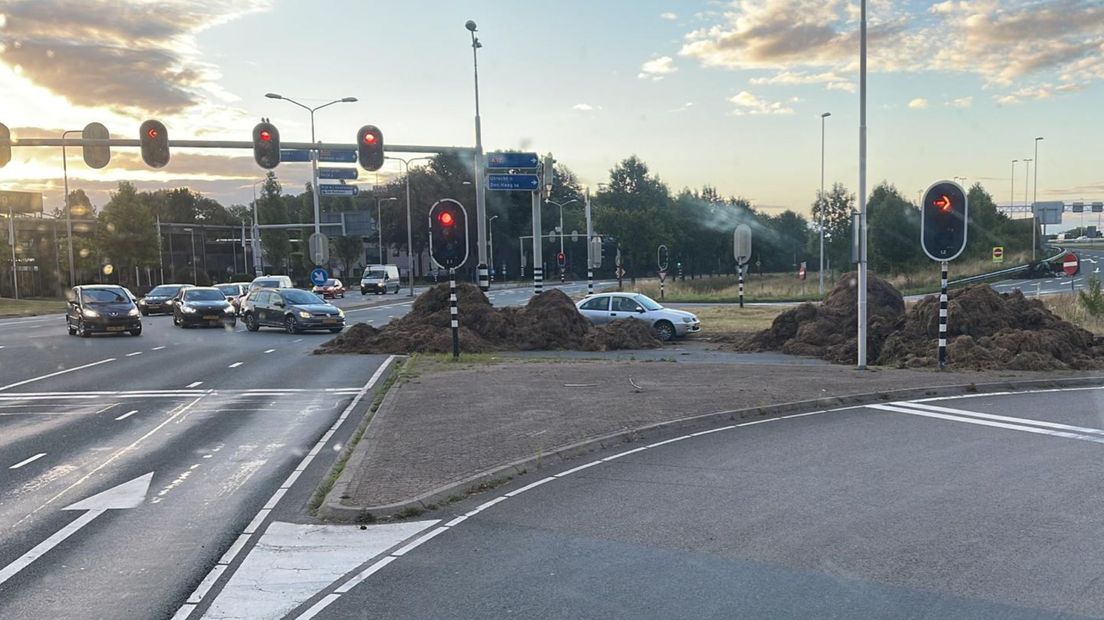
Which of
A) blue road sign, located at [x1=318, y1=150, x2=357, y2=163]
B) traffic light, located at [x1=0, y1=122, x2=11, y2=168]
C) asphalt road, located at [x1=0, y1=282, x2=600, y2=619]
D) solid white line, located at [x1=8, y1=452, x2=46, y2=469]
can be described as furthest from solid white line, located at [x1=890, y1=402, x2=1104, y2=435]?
blue road sign, located at [x1=318, y1=150, x2=357, y2=163]

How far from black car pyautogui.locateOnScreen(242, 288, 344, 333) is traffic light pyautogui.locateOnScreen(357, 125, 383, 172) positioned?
8526 millimetres

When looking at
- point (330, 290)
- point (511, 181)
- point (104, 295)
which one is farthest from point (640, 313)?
point (330, 290)

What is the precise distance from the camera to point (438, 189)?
88.6 meters

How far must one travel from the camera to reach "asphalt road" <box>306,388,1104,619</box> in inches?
205

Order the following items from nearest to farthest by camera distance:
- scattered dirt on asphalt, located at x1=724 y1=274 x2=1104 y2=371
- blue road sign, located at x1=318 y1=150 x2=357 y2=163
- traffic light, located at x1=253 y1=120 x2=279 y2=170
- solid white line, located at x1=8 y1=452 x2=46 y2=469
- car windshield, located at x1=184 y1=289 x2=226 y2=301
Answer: solid white line, located at x1=8 y1=452 x2=46 y2=469 → scattered dirt on asphalt, located at x1=724 y1=274 x2=1104 y2=371 → traffic light, located at x1=253 y1=120 x2=279 y2=170 → blue road sign, located at x1=318 y1=150 x2=357 y2=163 → car windshield, located at x1=184 y1=289 x2=226 y2=301

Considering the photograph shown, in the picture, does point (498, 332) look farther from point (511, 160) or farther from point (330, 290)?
point (330, 290)

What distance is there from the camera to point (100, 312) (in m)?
27.3

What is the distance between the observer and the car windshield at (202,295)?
32812 mm

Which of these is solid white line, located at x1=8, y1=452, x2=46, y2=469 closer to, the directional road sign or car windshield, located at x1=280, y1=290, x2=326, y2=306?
car windshield, located at x1=280, y1=290, x2=326, y2=306

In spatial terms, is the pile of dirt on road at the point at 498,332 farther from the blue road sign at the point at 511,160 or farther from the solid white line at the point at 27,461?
the solid white line at the point at 27,461

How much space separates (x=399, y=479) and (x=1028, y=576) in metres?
5.44

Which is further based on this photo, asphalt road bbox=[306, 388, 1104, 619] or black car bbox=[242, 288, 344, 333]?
black car bbox=[242, 288, 344, 333]

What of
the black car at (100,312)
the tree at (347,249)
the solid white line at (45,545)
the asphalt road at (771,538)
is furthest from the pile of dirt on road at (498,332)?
the tree at (347,249)

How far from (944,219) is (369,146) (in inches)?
557
